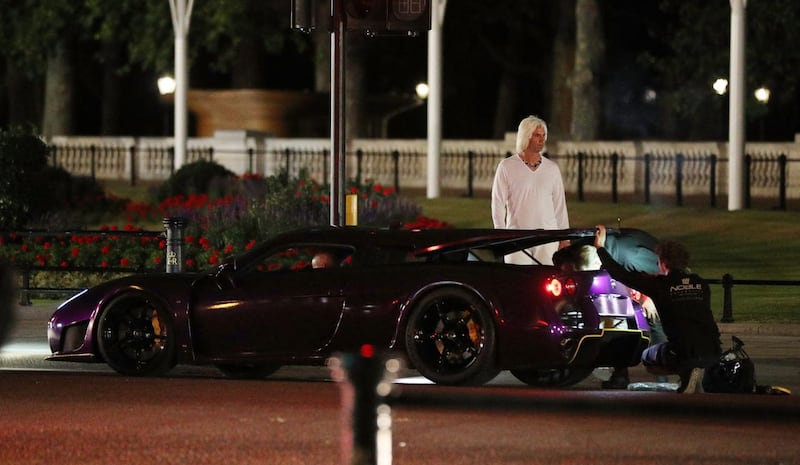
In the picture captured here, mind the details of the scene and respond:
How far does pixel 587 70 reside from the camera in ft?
148

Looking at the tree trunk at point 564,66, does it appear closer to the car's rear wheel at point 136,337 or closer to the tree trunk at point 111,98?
the tree trunk at point 111,98

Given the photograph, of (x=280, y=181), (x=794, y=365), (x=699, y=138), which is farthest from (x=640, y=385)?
(x=699, y=138)

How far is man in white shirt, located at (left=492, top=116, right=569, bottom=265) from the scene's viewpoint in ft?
45.6

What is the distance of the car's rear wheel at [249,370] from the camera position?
13.7 meters

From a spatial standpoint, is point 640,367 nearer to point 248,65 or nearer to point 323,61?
point 323,61

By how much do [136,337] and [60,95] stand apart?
43.1 meters

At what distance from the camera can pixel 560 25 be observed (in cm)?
5328

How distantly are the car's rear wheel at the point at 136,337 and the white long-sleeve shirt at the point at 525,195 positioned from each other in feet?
8.11

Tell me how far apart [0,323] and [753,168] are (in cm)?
3228

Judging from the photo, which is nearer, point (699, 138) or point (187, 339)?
point (187, 339)

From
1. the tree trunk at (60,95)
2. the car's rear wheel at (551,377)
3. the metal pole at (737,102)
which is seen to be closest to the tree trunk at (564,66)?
the tree trunk at (60,95)

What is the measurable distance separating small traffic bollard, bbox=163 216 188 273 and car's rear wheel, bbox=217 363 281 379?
4.72 m

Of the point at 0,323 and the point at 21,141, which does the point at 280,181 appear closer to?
the point at 21,141

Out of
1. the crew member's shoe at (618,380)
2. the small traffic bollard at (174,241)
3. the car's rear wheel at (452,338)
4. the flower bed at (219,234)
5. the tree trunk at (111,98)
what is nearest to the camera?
the car's rear wheel at (452,338)
